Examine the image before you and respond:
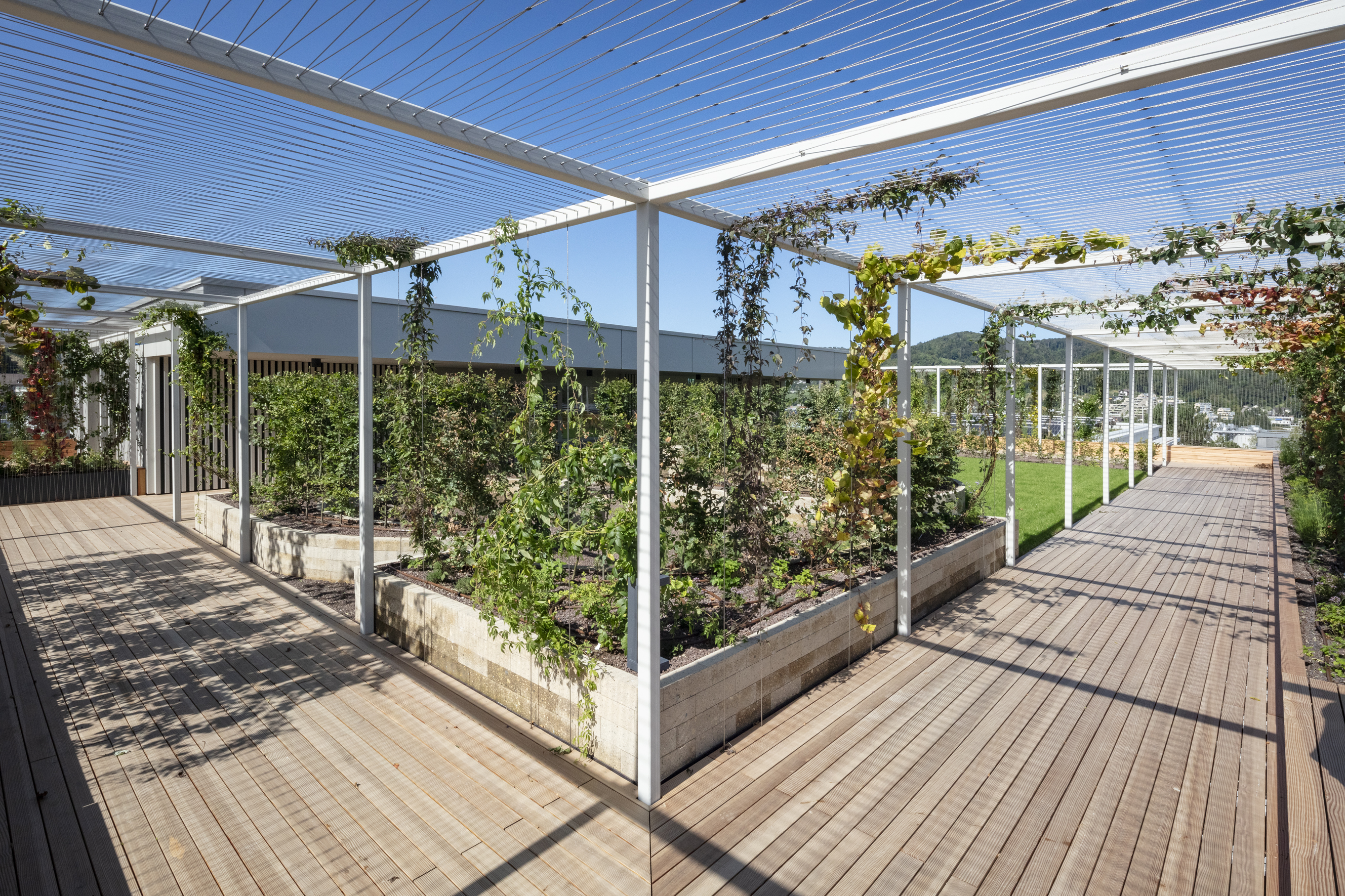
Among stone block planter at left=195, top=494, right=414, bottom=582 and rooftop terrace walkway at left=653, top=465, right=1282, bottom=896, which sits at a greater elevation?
stone block planter at left=195, top=494, right=414, bottom=582

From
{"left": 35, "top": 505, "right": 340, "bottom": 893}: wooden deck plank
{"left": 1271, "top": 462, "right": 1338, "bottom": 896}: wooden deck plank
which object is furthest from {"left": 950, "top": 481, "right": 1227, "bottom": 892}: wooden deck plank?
{"left": 35, "top": 505, "right": 340, "bottom": 893}: wooden deck plank

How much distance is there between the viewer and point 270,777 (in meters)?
3.22

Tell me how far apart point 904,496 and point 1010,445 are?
8.78 ft

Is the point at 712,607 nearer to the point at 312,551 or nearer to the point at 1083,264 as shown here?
the point at 1083,264

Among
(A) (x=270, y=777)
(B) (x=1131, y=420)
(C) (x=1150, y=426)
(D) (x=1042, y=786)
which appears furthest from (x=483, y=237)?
(C) (x=1150, y=426)

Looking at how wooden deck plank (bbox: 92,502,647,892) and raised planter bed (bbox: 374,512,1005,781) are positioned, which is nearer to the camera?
wooden deck plank (bbox: 92,502,647,892)

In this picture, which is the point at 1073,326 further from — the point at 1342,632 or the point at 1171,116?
the point at 1171,116

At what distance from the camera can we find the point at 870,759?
3.34 m

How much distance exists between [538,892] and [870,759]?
5.57 feet

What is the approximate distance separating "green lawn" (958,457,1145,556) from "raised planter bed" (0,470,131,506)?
41.9ft

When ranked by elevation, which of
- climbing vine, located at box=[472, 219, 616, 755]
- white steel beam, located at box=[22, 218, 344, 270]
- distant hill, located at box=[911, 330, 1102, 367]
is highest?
distant hill, located at box=[911, 330, 1102, 367]

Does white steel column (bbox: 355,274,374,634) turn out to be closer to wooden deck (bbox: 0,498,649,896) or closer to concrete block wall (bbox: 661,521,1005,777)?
wooden deck (bbox: 0,498,649,896)

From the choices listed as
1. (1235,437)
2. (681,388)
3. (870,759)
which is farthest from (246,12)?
(1235,437)

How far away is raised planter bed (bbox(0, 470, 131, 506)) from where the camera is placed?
10359mm
